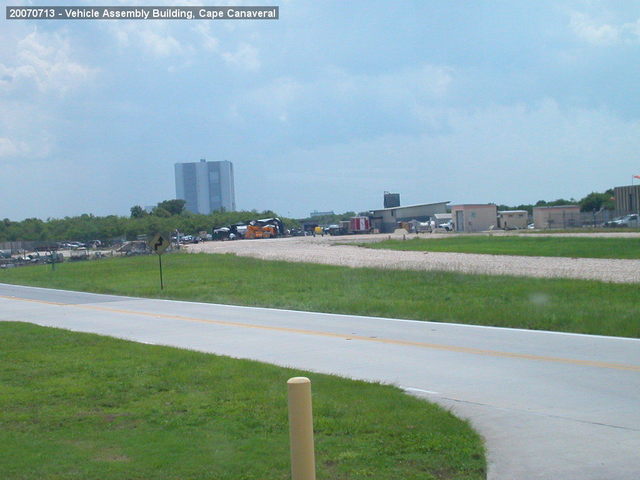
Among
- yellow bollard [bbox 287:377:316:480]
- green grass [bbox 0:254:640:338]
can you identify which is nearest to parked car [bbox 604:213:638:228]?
green grass [bbox 0:254:640:338]

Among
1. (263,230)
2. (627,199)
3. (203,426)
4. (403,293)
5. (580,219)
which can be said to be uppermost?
(627,199)

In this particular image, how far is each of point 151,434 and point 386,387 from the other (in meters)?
3.53

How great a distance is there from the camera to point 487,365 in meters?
12.8

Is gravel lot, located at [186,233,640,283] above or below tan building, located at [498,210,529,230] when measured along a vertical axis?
below

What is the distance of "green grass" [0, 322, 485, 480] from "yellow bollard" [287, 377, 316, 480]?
1957 millimetres

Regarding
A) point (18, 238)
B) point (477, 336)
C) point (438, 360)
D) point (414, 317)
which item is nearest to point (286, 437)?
point (438, 360)

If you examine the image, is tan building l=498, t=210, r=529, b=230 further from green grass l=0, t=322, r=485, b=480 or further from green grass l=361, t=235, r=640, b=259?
green grass l=0, t=322, r=485, b=480

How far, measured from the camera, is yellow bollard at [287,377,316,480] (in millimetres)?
4844

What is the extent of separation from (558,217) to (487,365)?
8531 centimetres

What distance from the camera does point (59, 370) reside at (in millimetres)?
12734

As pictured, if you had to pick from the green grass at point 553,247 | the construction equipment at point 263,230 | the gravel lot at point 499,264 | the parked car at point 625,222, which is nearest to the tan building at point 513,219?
the parked car at point 625,222

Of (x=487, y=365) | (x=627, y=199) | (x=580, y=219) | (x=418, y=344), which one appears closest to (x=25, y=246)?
(x=580, y=219)

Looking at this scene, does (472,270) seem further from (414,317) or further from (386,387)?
(386,387)

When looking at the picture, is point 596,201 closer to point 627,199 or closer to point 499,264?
point 627,199
